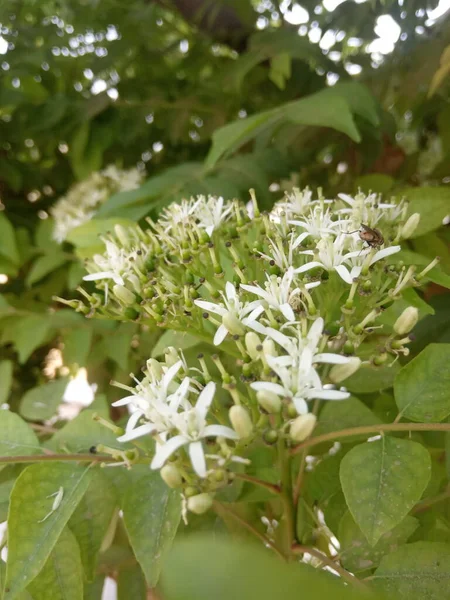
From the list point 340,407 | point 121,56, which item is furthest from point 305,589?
point 121,56

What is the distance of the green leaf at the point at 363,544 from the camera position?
0.48m

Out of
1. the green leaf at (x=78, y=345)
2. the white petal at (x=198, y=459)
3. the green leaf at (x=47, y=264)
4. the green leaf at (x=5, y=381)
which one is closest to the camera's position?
the white petal at (x=198, y=459)

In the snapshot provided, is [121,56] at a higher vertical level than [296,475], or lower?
higher

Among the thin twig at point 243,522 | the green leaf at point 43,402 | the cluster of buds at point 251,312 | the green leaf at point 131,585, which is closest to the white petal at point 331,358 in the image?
the cluster of buds at point 251,312

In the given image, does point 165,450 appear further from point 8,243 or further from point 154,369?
point 8,243

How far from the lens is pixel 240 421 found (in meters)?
0.37

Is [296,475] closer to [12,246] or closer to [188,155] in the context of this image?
[12,246]

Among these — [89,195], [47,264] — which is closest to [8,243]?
[47,264]

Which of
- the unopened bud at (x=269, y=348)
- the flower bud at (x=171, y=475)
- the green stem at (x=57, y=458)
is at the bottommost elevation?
the flower bud at (x=171, y=475)

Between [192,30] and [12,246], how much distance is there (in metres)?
0.63

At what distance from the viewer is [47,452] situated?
0.51 m

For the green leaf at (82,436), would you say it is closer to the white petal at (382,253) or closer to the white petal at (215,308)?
the white petal at (215,308)

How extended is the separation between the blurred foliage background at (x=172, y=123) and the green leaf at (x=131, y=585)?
0.20 meters

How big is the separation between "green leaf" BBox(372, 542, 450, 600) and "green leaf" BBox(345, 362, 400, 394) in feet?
0.53
